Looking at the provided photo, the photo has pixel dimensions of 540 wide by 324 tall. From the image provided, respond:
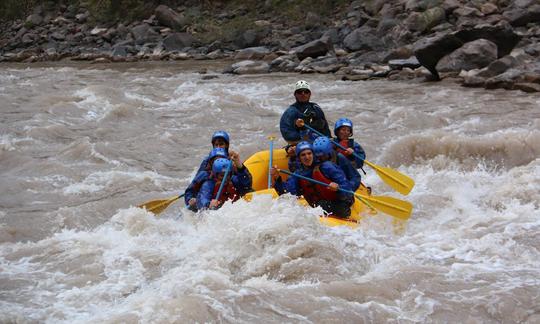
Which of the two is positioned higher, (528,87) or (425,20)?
(425,20)

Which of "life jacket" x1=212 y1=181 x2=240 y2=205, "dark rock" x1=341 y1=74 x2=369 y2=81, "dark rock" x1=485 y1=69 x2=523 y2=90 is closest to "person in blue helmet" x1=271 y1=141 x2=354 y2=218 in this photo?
"life jacket" x1=212 y1=181 x2=240 y2=205

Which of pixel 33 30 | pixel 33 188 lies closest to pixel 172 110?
pixel 33 188

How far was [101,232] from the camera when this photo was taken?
259 inches

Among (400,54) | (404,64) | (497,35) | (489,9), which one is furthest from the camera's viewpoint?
(489,9)

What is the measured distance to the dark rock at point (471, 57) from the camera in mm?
14938

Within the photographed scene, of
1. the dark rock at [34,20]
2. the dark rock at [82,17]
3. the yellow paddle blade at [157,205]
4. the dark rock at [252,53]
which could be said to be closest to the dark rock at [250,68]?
the dark rock at [252,53]

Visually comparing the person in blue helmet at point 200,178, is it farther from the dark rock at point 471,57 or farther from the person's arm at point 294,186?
the dark rock at point 471,57

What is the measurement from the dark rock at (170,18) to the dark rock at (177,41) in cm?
138

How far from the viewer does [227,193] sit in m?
6.59

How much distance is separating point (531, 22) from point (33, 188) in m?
15.0

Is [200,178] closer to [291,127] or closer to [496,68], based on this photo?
[291,127]

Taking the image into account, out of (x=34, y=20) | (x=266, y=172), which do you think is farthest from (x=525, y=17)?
(x=34, y=20)

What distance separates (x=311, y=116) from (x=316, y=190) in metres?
1.48

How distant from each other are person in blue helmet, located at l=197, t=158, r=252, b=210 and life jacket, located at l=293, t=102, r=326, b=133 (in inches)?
52.8
